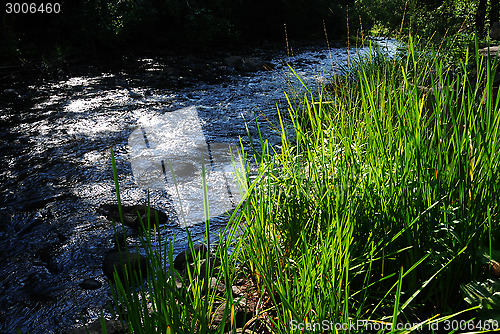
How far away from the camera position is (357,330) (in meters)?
1.18

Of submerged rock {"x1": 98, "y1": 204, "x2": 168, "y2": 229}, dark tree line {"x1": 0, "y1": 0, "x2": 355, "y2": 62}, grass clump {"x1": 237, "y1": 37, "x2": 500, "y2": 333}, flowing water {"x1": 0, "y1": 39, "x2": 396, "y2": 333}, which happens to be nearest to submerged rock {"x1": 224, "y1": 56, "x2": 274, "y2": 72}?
flowing water {"x1": 0, "y1": 39, "x2": 396, "y2": 333}

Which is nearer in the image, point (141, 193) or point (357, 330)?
point (357, 330)

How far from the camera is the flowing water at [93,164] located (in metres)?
2.57

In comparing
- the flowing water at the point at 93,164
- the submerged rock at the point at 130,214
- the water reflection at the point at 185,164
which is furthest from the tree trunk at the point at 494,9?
the submerged rock at the point at 130,214

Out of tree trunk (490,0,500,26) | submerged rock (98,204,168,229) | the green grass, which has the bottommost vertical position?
submerged rock (98,204,168,229)

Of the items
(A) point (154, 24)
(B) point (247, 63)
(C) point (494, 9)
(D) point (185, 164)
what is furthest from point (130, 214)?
(A) point (154, 24)

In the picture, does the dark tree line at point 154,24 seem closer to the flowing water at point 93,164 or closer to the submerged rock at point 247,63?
→ the submerged rock at point 247,63

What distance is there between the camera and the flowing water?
2.57 metres

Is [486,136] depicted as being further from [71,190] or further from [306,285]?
[71,190]

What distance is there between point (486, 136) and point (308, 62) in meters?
8.98

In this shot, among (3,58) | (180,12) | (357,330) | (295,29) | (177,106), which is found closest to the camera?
(357,330)

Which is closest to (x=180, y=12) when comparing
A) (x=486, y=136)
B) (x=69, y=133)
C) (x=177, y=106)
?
(x=177, y=106)

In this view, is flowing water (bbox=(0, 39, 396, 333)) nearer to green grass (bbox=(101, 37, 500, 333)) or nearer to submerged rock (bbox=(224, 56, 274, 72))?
green grass (bbox=(101, 37, 500, 333))

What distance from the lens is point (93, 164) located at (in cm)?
442
